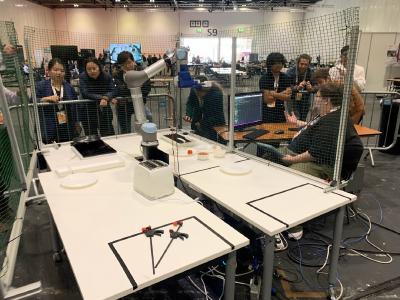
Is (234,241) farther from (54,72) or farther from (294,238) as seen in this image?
(54,72)

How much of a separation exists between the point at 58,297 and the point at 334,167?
1.86m

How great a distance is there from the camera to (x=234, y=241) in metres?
1.27

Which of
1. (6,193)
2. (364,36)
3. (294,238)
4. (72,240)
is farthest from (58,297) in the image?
(364,36)

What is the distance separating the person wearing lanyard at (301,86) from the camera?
2628 millimetres

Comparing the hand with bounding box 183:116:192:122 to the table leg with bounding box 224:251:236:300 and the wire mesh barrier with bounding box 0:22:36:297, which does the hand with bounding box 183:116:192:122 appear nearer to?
the wire mesh barrier with bounding box 0:22:36:297

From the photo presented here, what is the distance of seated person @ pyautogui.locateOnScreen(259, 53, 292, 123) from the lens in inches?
101

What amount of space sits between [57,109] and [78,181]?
5.03 ft

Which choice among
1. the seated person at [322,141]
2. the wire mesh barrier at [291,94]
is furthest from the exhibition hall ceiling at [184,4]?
the seated person at [322,141]

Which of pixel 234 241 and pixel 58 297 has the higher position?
pixel 234 241

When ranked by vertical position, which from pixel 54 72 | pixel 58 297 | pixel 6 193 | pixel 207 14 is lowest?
pixel 58 297

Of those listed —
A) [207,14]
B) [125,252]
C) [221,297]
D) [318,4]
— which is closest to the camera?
[125,252]

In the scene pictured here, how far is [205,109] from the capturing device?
3090 millimetres

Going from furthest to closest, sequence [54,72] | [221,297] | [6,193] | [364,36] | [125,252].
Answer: [364,36]
[54,72]
[221,297]
[6,193]
[125,252]

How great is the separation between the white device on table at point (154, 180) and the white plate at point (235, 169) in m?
0.45
